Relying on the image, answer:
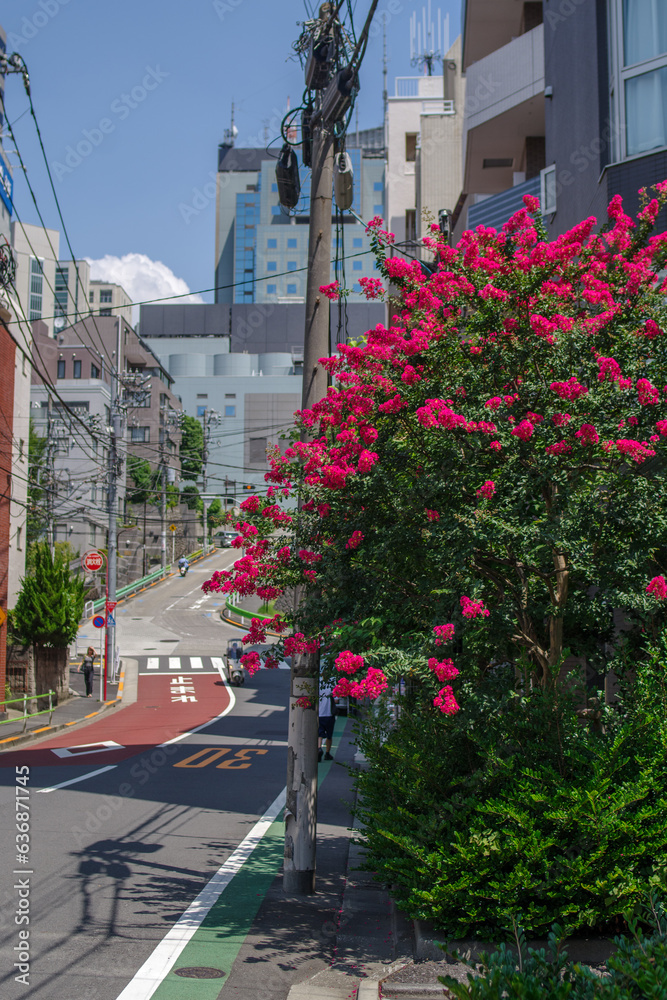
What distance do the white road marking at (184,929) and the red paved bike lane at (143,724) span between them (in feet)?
24.3

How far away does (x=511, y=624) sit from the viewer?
22.7 ft

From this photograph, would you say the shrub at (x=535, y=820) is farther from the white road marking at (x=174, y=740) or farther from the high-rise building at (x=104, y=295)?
the high-rise building at (x=104, y=295)

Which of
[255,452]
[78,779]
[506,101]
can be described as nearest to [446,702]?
[78,779]

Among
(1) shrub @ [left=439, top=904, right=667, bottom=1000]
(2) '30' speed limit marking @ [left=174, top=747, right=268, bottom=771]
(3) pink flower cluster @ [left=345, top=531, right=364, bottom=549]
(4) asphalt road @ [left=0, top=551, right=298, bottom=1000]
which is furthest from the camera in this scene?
(2) '30' speed limit marking @ [left=174, top=747, right=268, bottom=771]

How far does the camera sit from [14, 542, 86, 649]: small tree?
88.3ft

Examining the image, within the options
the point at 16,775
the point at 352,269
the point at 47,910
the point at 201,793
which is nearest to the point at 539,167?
the point at 201,793

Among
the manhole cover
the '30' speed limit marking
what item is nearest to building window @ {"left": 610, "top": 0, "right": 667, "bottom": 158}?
the manhole cover

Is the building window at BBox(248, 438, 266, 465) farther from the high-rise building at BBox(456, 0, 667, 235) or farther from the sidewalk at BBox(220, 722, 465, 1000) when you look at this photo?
the sidewalk at BBox(220, 722, 465, 1000)

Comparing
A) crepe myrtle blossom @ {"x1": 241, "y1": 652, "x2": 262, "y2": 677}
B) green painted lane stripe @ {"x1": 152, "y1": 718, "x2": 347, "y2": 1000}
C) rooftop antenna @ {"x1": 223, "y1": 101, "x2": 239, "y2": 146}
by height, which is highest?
rooftop antenna @ {"x1": 223, "y1": 101, "x2": 239, "y2": 146}

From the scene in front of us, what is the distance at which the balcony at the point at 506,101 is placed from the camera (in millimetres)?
18406

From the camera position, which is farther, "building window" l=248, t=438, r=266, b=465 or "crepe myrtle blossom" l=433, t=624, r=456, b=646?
"building window" l=248, t=438, r=266, b=465

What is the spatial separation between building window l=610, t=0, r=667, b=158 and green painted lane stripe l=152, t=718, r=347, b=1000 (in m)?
10.9

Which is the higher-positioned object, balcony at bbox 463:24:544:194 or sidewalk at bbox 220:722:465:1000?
balcony at bbox 463:24:544:194

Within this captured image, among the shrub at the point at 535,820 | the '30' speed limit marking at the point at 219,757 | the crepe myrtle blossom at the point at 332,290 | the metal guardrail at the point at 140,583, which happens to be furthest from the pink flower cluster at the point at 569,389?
the metal guardrail at the point at 140,583
